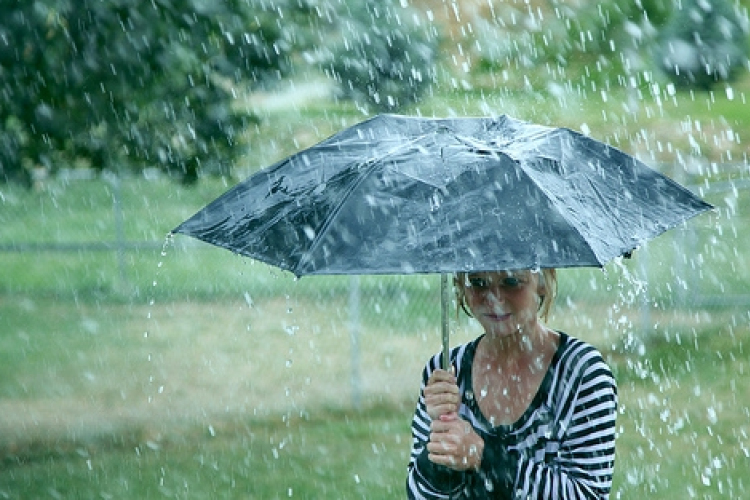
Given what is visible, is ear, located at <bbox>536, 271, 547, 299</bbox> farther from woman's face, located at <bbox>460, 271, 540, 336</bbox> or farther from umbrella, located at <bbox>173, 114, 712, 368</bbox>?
umbrella, located at <bbox>173, 114, 712, 368</bbox>

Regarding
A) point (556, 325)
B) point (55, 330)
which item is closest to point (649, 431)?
point (556, 325)

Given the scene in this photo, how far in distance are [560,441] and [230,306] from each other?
1047 cm

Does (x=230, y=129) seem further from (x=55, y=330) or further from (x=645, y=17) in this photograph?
(x=645, y=17)

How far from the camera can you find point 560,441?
3064 mm

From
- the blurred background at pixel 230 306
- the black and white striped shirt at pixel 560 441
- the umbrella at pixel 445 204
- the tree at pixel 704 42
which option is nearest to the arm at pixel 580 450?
the black and white striped shirt at pixel 560 441

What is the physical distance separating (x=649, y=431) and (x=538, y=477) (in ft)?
18.9

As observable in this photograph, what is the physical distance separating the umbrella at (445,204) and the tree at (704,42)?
63.4 ft

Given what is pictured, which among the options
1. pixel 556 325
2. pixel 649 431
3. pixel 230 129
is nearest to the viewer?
pixel 230 129

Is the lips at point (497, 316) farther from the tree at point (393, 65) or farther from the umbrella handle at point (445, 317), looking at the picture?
the tree at point (393, 65)

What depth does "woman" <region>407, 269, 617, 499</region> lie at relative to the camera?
3037 mm

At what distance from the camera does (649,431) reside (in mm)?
8477

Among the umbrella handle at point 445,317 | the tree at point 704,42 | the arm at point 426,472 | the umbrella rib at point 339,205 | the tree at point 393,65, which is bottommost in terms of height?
the tree at point 704,42

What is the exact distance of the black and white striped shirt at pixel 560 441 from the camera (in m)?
3.02

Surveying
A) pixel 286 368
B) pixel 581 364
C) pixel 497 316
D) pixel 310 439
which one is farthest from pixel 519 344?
pixel 286 368
